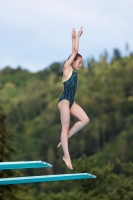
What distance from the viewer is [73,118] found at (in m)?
79.7

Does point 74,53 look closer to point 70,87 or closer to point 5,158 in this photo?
point 70,87

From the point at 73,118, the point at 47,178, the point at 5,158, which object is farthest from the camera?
the point at 73,118

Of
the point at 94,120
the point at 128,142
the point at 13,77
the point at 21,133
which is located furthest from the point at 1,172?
the point at 13,77

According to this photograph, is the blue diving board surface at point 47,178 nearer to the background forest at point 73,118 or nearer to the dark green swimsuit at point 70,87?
the dark green swimsuit at point 70,87

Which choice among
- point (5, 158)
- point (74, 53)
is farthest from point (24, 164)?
point (5, 158)

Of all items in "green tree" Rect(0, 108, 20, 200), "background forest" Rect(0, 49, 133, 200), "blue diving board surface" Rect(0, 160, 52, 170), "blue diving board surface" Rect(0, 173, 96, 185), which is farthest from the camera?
"background forest" Rect(0, 49, 133, 200)

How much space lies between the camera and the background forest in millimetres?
77225

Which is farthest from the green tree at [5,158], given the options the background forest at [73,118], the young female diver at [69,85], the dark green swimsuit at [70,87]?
the background forest at [73,118]

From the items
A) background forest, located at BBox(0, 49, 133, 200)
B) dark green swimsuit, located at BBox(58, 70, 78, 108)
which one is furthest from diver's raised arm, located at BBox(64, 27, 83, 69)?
background forest, located at BBox(0, 49, 133, 200)

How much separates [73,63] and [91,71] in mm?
100366

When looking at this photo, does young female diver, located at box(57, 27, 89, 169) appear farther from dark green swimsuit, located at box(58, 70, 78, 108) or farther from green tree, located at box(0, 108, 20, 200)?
green tree, located at box(0, 108, 20, 200)

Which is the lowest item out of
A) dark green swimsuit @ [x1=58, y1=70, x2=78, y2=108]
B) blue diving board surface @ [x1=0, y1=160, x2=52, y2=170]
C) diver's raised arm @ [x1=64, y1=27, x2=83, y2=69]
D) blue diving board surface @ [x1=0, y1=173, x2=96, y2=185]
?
blue diving board surface @ [x1=0, y1=173, x2=96, y2=185]

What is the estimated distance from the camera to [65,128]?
8.81 meters

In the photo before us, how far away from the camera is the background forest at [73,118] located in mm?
77225
